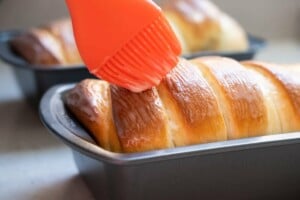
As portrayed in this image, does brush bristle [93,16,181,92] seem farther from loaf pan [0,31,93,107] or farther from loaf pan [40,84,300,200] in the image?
loaf pan [0,31,93,107]

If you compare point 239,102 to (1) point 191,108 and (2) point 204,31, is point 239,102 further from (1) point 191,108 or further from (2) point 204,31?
(2) point 204,31

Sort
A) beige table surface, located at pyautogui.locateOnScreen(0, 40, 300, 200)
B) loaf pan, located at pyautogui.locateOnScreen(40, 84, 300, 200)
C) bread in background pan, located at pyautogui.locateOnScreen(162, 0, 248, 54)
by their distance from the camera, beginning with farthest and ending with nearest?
bread in background pan, located at pyautogui.locateOnScreen(162, 0, 248, 54) → beige table surface, located at pyautogui.locateOnScreen(0, 40, 300, 200) → loaf pan, located at pyautogui.locateOnScreen(40, 84, 300, 200)

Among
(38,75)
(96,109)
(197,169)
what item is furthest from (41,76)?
(197,169)

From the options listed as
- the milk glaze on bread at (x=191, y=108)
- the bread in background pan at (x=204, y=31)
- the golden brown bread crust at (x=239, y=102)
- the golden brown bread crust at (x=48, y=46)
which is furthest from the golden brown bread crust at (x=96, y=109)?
the bread in background pan at (x=204, y=31)

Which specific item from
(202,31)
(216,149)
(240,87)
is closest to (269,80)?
(240,87)

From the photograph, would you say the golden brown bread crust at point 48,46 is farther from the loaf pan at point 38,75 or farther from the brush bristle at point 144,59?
the brush bristle at point 144,59

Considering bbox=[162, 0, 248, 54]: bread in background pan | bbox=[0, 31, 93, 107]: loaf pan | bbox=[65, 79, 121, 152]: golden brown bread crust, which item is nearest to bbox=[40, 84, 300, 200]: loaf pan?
bbox=[65, 79, 121, 152]: golden brown bread crust
